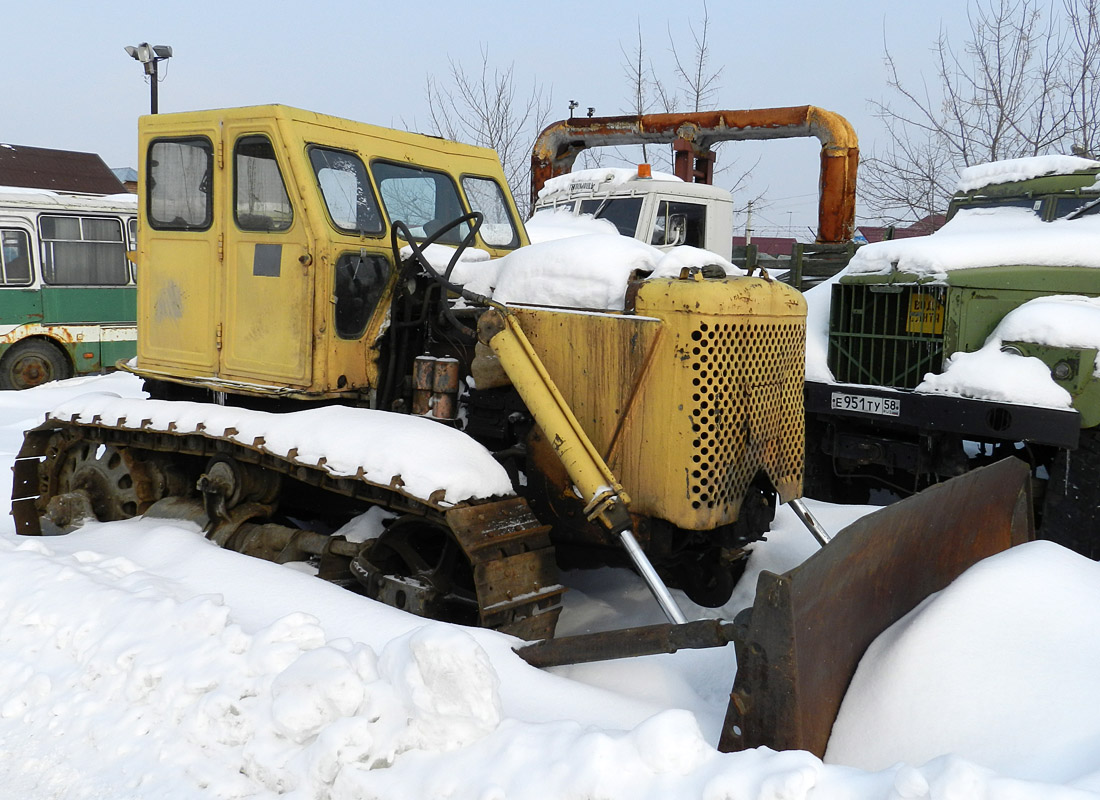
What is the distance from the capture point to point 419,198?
5.26 meters

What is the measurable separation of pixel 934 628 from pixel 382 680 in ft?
5.85

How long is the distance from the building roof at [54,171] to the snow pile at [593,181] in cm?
1511

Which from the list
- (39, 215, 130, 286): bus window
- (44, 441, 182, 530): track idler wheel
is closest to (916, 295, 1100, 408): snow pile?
(44, 441, 182, 530): track idler wheel

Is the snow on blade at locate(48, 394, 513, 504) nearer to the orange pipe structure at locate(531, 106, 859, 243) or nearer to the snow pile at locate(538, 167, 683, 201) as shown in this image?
the snow pile at locate(538, 167, 683, 201)

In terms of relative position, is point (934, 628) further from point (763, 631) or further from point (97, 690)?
point (97, 690)

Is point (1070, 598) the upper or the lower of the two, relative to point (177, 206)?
lower

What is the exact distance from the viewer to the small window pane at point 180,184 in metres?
5.12

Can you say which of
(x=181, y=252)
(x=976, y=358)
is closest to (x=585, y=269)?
(x=181, y=252)

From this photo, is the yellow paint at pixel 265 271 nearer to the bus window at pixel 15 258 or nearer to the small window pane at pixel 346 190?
the small window pane at pixel 346 190

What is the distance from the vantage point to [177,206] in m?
5.28

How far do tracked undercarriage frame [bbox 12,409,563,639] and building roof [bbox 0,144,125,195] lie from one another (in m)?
19.0

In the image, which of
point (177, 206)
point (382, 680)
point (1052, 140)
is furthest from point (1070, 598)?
point (1052, 140)

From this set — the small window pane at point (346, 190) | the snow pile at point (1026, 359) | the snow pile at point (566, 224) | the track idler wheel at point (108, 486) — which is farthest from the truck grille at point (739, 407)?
the snow pile at point (566, 224)

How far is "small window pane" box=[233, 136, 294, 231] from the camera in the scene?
4.75m
